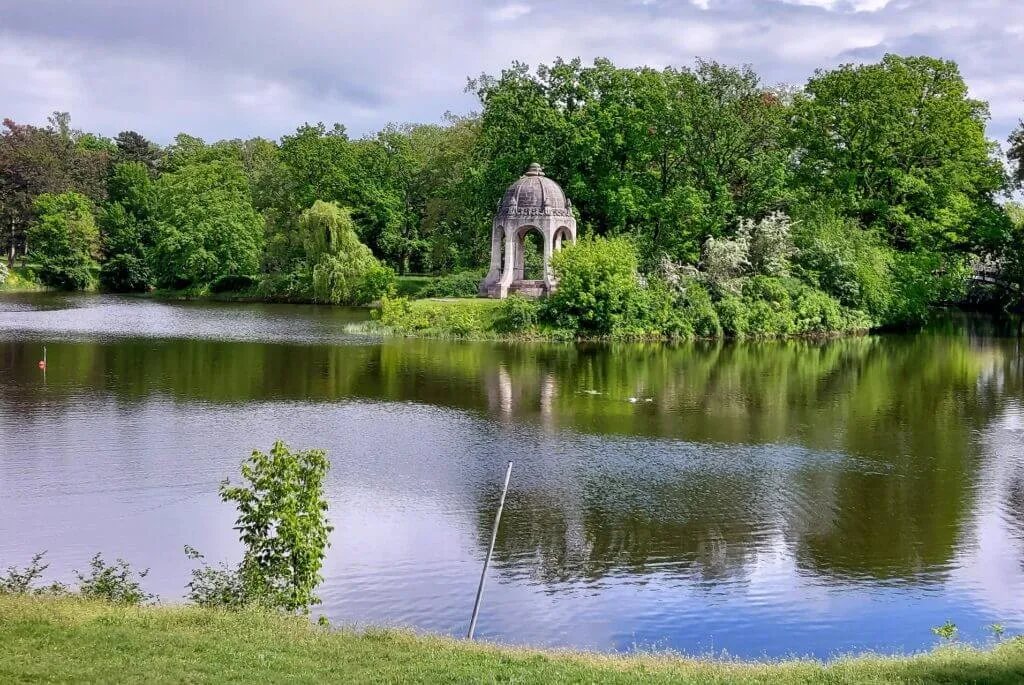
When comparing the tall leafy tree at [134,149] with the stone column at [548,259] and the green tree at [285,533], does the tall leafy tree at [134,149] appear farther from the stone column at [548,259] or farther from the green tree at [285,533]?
the green tree at [285,533]

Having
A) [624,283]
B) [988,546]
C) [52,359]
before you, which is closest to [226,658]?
[988,546]

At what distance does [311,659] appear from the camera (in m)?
9.88

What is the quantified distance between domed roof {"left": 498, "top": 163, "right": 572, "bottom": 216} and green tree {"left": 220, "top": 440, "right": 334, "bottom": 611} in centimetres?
3660

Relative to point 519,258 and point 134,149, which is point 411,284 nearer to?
point 519,258

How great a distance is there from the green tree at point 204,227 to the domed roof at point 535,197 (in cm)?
2641

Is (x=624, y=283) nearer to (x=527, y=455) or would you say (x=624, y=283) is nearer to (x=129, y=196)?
(x=527, y=455)

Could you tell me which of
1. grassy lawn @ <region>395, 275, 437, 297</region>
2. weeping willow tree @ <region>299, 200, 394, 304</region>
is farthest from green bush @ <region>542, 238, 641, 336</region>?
weeping willow tree @ <region>299, 200, 394, 304</region>

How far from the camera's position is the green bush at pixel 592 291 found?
42.5 metres

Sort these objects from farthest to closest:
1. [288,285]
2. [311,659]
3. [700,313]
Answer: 1. [288,285]
2. [700,313]
3. [311,659]

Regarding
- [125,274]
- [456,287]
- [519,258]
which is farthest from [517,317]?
[125,274]

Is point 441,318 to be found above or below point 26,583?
above

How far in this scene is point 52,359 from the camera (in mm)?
32812

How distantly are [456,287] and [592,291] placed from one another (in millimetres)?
10679

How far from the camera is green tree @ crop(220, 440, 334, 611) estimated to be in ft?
40.2
